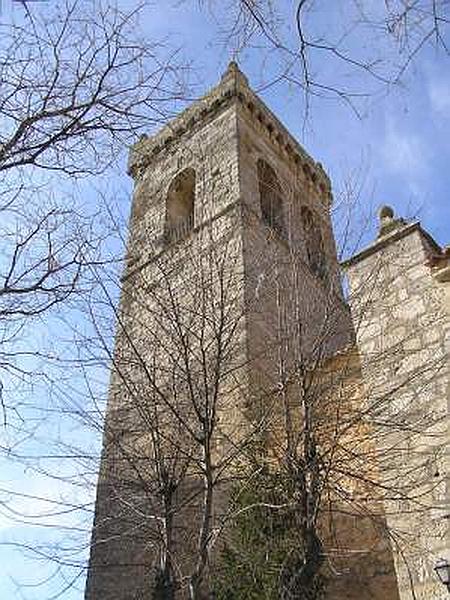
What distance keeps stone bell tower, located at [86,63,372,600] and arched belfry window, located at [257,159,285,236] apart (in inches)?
1.3

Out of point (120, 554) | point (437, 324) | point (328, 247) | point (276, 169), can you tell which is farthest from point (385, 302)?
point (276, 169)

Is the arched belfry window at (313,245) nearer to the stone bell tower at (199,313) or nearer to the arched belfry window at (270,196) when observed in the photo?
the stone bell tower at (199,313)

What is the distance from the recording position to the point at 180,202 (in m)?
14.1

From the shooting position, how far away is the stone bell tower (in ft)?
18.4

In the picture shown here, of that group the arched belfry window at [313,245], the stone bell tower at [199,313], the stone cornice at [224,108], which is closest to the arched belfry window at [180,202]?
the stone bell tower at [199,313]

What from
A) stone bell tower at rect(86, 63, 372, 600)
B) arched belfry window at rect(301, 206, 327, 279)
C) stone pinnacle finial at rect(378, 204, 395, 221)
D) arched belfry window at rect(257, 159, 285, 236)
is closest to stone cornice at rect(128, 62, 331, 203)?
stone bell tower at rect(86, 63, 372, 600)

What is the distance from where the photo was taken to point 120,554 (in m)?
8.31

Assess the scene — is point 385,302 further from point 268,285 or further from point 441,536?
point 268,285

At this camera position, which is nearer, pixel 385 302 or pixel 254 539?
pixel 254 539

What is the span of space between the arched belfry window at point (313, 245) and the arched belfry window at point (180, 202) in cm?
236

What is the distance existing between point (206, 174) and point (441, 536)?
9.27 m

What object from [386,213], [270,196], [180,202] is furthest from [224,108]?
[386,213]

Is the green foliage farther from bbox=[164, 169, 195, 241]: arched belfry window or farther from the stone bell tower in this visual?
bbox=[164, 169, 195, 241]: arched belfry window

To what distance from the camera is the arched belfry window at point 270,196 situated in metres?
12.6
